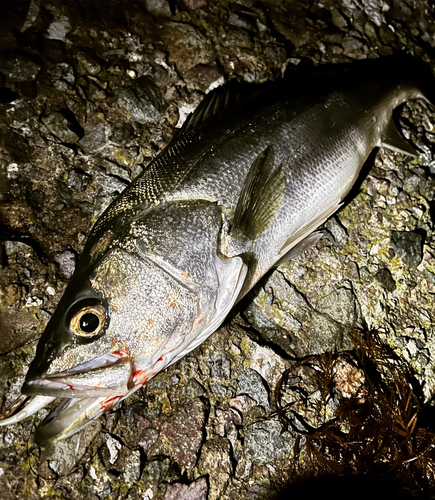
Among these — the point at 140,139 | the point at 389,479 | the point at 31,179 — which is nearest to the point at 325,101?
the point at 140,139

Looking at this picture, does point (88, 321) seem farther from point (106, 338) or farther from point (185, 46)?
point (185, 46)

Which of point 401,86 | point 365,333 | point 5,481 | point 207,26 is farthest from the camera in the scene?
point 207,26

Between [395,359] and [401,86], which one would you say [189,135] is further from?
[395,359]

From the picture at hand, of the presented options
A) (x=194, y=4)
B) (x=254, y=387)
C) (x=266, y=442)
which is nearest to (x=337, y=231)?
(x=254, y=387)

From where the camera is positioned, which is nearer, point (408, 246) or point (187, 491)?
point (187, 491)

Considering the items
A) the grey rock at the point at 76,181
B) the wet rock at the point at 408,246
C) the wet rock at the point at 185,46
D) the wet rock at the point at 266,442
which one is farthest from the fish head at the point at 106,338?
the wet rock at the point at 185,46

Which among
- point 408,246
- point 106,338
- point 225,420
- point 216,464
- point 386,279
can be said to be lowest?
point 216,464

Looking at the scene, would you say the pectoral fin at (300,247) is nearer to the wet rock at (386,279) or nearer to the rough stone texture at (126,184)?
the rough stone texture at (126,184)
